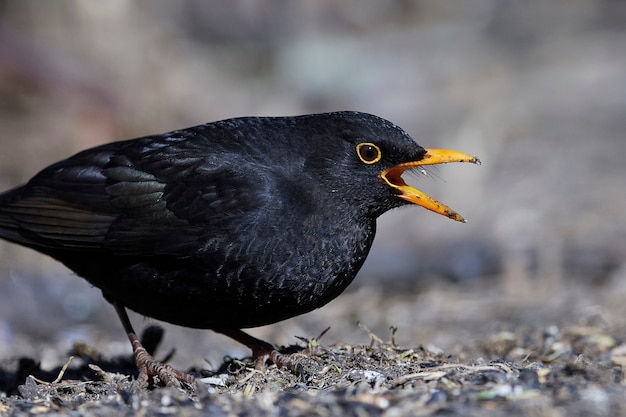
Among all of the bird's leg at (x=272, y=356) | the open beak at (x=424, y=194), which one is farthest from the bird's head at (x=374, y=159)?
the bird's leg at (x=272, y=356)

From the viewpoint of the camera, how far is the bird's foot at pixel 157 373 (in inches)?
209

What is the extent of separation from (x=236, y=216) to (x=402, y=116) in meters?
10.2

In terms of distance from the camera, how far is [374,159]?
5453 mm

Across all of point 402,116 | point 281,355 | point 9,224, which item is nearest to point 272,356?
point 281,355

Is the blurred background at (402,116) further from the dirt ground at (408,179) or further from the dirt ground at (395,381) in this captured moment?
the dirt ground at (395,381)

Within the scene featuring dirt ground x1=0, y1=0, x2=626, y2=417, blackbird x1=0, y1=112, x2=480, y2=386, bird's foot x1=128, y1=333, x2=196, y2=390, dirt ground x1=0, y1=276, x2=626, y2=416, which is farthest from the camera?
bird's foot x1=128, y1=333, x2=196, y2=390

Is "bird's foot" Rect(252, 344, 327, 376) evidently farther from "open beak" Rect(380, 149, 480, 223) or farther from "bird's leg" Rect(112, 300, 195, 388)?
"open beak" Rect(380, 149, 480, 223)

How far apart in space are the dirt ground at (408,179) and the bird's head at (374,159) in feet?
2.56

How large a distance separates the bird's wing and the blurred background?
172 centimetres

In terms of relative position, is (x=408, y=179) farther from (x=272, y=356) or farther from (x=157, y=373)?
(x=157, y=373)

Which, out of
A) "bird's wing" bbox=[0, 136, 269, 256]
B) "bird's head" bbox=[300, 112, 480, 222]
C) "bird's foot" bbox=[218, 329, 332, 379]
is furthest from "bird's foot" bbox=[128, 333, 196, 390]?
"bird's head" bbox=[300, 112, 480, 222]

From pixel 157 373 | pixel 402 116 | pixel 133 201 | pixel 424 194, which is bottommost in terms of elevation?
pixel 157 373

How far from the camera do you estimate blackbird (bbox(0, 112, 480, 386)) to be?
17.0ft

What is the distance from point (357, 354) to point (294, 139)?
1.24 meters
